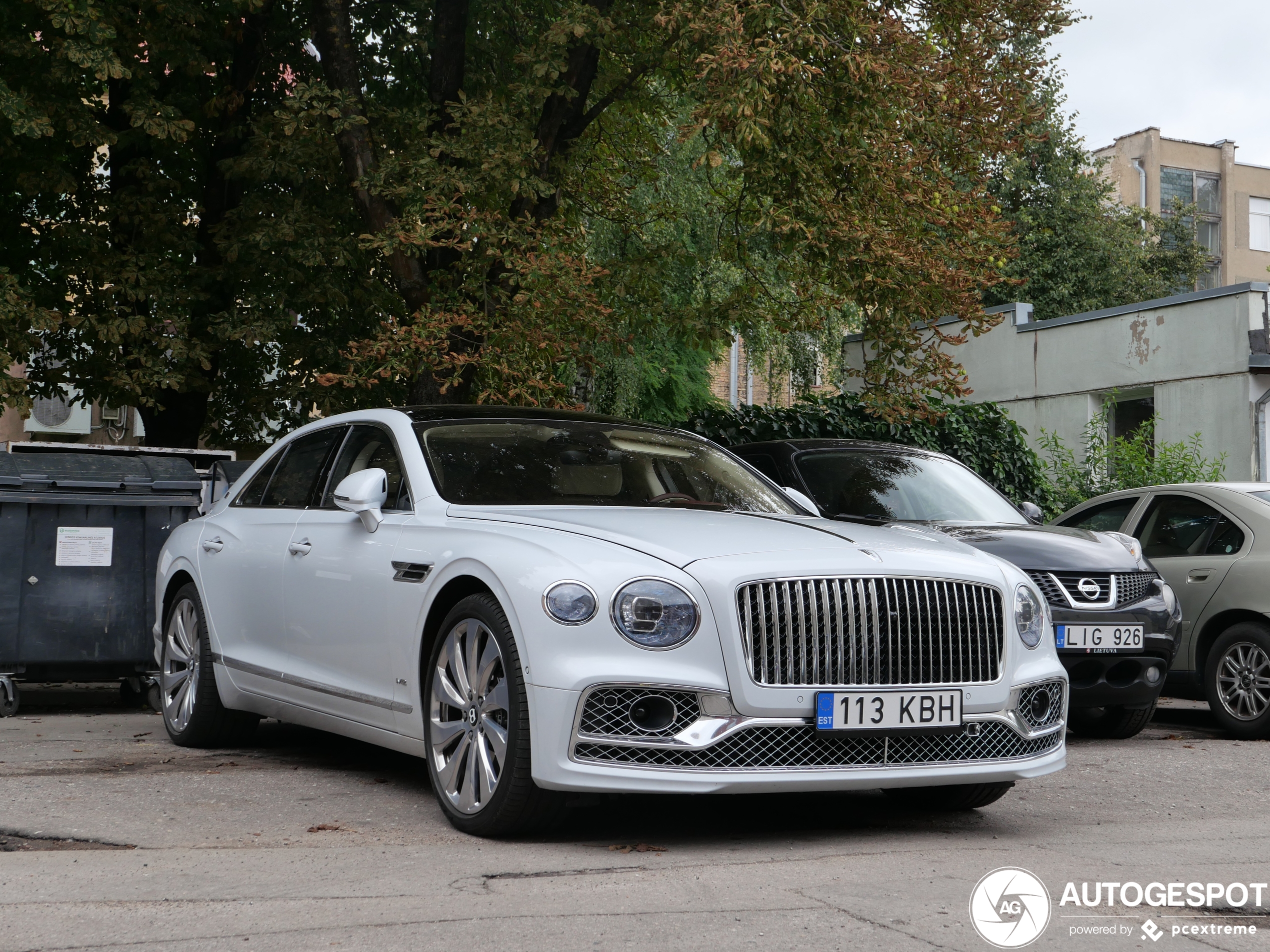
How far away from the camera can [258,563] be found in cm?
716

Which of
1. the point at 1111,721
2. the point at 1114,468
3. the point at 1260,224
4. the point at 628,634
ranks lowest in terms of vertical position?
the point at 1111,721

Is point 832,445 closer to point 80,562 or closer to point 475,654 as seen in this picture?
point 80,562

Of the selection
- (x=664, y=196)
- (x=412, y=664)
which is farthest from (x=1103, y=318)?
(x=412, y=664)

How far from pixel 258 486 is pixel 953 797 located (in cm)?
389

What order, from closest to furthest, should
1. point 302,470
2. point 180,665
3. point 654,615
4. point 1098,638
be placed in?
point 654,615 → point 302,470 → point 180,665 → point 1098,638

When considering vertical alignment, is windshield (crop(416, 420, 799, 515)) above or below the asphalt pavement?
above

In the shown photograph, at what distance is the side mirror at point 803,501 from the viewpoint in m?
6.78

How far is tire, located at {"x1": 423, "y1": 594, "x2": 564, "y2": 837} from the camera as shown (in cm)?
505

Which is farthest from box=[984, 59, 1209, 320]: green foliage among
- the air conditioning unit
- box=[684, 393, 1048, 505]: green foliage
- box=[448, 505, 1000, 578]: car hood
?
box=[448, 505, 1000, 578]: car hood

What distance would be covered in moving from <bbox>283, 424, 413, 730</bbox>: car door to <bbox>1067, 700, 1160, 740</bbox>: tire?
14.7ft

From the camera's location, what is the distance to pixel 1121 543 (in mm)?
8984

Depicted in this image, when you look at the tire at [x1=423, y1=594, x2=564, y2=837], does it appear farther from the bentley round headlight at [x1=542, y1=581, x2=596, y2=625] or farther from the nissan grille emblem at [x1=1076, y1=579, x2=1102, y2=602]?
the nissan grille emblem at [x1=1076, y1=579, x2=1102, y2=602]

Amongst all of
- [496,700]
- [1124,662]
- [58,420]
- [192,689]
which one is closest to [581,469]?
[496,700]

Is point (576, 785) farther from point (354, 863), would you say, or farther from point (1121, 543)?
point (1121, 543)
